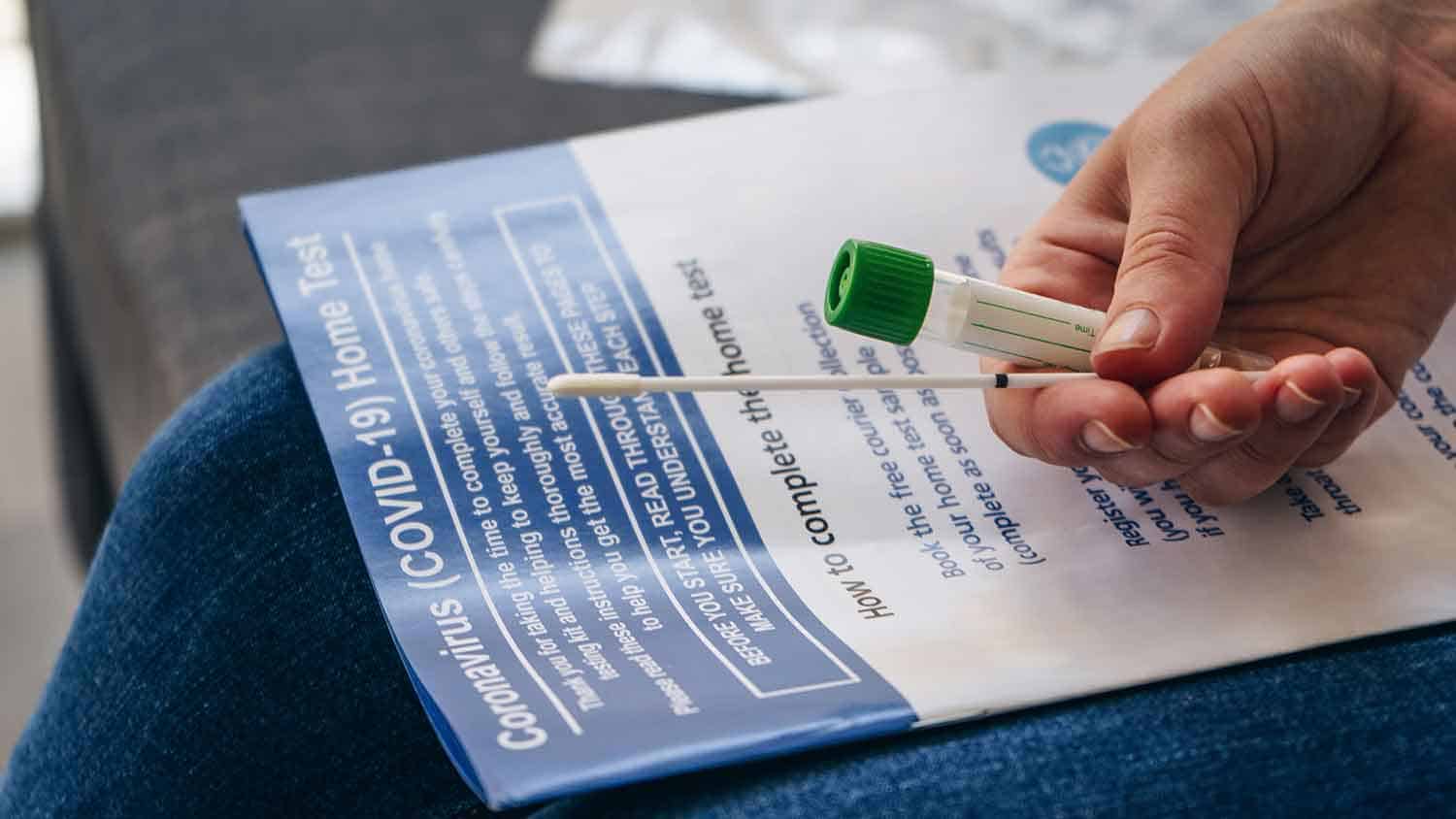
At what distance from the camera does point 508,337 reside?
1.70 ft

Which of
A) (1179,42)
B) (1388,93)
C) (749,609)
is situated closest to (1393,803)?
(749,609)

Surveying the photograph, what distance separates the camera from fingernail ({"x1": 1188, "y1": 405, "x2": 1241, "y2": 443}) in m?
0.39

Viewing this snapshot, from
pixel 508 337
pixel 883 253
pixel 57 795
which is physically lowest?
pixel 57 795

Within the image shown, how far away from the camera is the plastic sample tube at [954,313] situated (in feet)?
1.31

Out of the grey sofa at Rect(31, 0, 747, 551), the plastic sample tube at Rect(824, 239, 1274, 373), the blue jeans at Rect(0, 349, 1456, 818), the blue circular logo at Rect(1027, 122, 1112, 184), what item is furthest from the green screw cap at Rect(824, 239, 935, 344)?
the grey sofa at Rect(31, 0, 747, 551)

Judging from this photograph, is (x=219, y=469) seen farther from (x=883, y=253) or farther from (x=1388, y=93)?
(x=1388, y=93)

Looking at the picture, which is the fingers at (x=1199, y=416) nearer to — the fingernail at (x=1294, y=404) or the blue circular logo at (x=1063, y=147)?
the fingernail at (x=1294, y=404)

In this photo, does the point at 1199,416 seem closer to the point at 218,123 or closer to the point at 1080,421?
the point at 1080,421

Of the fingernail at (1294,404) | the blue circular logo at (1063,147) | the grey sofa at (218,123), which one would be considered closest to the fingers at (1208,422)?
the fingernail at (1294,404)

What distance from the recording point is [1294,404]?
0.39 metres

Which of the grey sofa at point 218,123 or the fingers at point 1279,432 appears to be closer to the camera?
the fingers at point 1279,432

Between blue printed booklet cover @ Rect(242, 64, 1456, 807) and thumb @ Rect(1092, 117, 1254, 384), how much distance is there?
6cm

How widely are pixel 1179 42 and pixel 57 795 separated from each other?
0.66 metres

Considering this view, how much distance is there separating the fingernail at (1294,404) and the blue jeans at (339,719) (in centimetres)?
7
